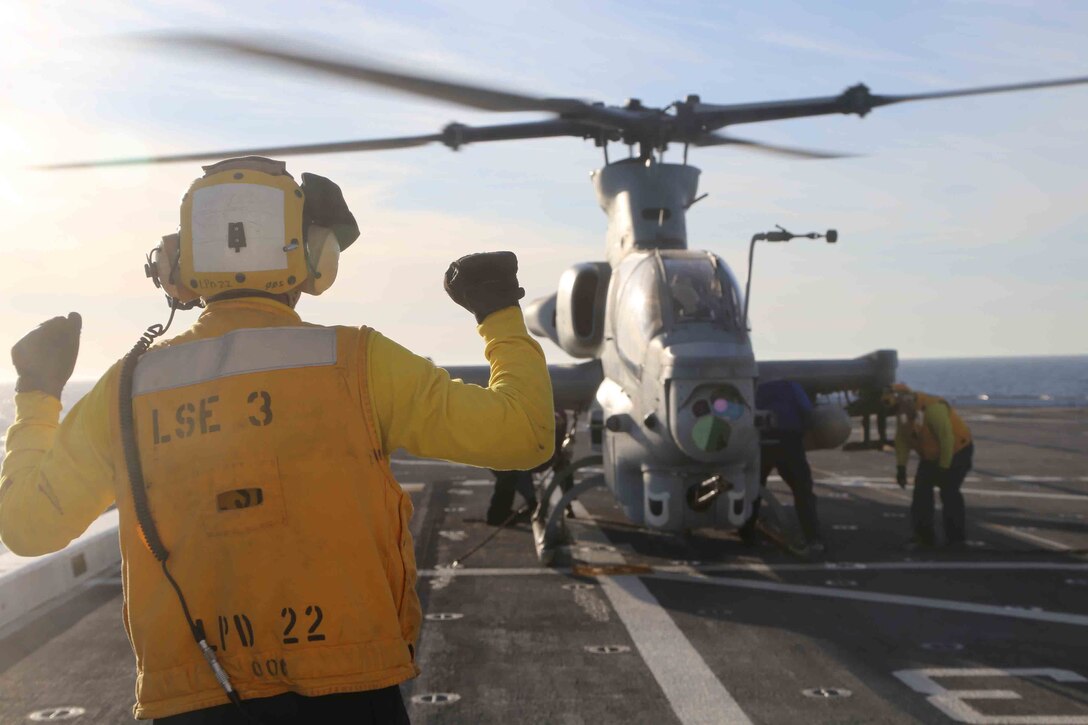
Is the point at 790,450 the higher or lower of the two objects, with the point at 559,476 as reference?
higher

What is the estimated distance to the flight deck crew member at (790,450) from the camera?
11234 mm

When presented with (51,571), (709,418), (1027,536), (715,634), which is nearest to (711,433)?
(709,418)

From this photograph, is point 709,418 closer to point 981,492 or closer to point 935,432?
point 935,432

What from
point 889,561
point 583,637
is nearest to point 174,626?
point 583,637

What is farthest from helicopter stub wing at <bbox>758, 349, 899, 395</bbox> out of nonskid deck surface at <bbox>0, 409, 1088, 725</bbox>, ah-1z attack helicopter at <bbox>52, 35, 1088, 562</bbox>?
nonskid deck surface at <bbox>0, 409, 1088, 725</bbox>

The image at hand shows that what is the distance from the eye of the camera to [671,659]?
7234 millimetres

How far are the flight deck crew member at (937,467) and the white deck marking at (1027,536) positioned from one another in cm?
108

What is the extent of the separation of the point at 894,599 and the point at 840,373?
5854mm

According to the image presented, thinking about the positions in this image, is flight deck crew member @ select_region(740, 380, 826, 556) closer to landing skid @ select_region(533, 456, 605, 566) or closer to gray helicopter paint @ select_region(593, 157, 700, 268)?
landing skid @ select_region(533, 456, 605, 566)

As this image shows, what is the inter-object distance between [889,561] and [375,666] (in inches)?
367

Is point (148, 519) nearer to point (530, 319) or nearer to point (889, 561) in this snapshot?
point (889, 561)

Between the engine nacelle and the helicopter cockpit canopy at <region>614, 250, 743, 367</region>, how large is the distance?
46.6 inches

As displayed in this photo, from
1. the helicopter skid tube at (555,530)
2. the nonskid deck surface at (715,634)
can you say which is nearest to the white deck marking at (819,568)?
the nonskid deck surface at (715,634)

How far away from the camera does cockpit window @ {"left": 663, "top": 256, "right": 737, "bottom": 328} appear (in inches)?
391
